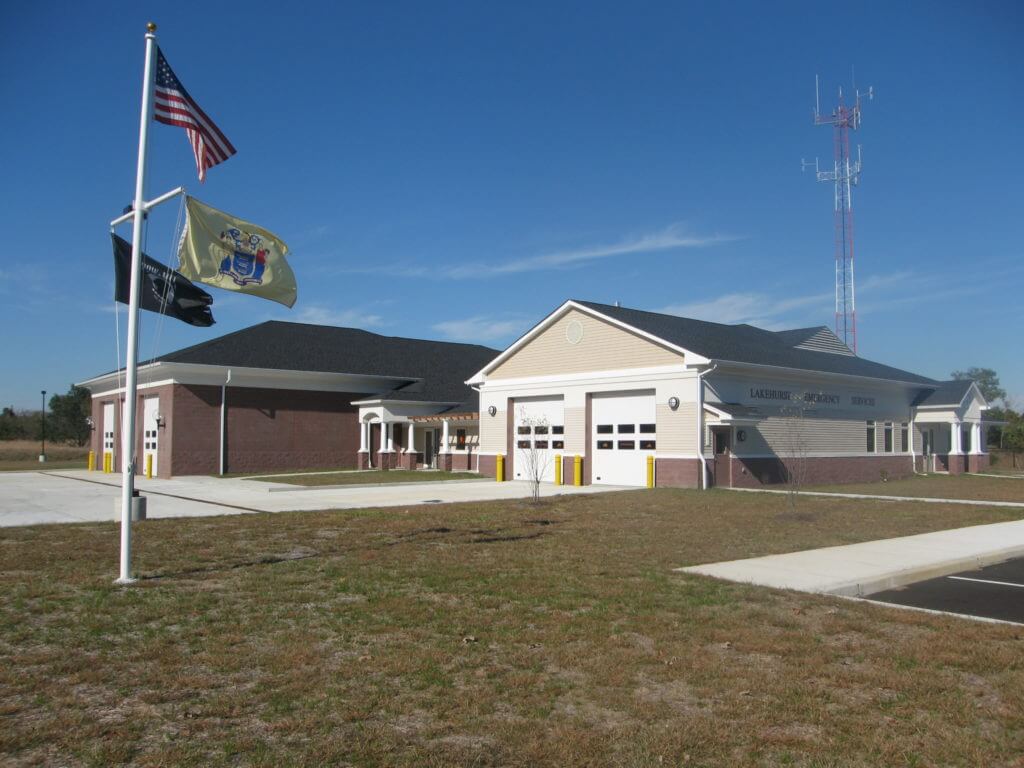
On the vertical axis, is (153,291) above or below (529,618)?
above

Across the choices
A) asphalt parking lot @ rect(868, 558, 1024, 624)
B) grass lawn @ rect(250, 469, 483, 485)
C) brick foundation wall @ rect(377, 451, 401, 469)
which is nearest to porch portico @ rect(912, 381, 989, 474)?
grass lawn @ rect(250, 469, 483, 485)

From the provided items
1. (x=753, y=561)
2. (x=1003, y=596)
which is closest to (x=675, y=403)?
(x=753, y=561)

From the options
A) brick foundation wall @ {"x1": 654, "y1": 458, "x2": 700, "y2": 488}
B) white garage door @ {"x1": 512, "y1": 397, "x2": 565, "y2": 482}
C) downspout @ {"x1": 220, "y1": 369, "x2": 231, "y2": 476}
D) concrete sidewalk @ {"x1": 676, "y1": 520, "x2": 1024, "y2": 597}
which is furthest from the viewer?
downspout @ {"x1": 220, "y1": 369, "x2": 231, "y2": 476}

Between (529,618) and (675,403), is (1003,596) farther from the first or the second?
(675,403)

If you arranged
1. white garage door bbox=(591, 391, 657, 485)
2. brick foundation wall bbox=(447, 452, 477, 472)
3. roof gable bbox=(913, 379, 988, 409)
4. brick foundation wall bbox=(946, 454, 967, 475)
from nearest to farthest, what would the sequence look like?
white garage door bbox=(591, 391, 657, 485) < brick foundation wall bbox=(447, 452, 477, 472) < roof gable bbox=(913, 379, 988, 409) < brick foundation wall bbox=(946, 454, 967, 475)

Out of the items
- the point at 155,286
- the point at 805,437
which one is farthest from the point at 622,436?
the point at 155,286

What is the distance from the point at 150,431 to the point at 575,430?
63.4 ft

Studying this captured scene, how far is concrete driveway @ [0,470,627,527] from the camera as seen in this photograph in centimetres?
1772

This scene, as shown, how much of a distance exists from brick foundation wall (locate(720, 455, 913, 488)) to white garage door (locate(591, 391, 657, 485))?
2875mm

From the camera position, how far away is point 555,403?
99.4 ft

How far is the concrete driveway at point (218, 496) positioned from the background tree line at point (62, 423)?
48416 millimetres

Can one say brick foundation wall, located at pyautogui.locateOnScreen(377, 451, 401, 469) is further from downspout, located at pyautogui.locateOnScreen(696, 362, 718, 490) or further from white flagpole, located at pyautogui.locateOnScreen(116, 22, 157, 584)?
white flagpole, located at pyautogui.locateOnScreen(116, 22, 157, 584)

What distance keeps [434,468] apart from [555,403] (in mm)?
9411

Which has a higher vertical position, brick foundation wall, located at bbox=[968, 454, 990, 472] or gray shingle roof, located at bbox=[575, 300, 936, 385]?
gray shingle roof, located at bbox=[575, 300, 936, 385]
